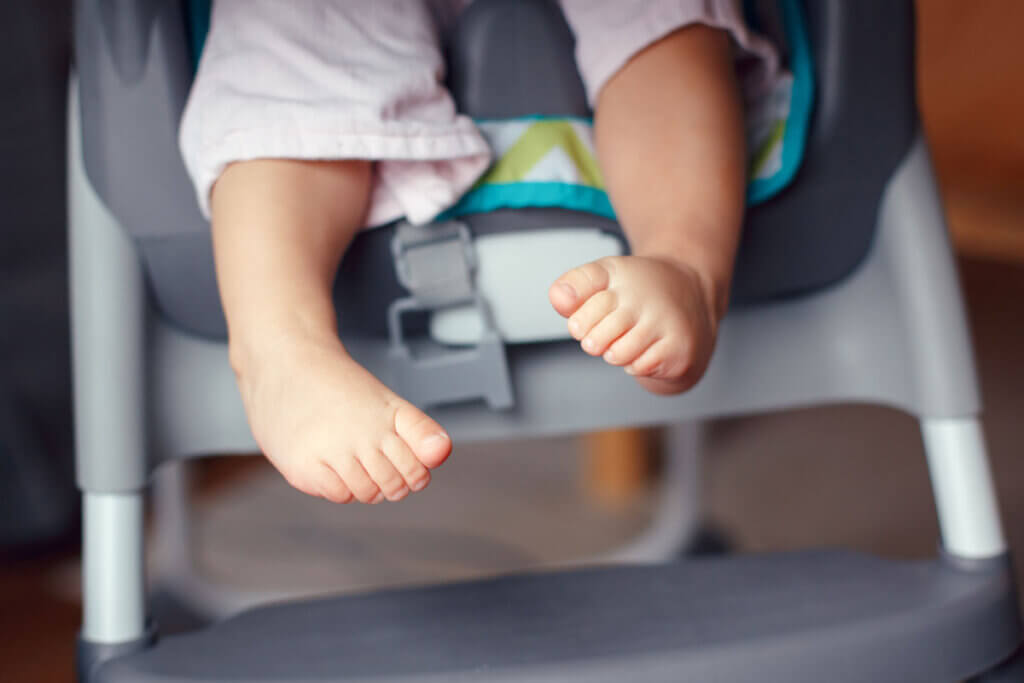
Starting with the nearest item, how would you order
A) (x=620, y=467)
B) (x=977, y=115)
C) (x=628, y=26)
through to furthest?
(x=628, y=26) → (x=620, y=467) → (x=977, y=115)

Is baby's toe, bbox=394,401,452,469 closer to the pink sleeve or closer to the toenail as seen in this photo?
the toenail

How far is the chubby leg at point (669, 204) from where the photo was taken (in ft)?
1.03

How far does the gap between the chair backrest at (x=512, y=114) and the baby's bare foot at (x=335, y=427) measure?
0.30 ft

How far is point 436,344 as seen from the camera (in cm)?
46

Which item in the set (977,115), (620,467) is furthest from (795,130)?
(977,115)

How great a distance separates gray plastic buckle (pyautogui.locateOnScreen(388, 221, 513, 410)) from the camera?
0.43 metres

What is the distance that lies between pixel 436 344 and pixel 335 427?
145 mm

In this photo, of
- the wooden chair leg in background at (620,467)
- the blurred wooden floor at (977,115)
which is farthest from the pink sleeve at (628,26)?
the blurred wooden floor at (977,115)

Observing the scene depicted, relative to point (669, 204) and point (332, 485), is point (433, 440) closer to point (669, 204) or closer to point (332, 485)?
point (332, 485)

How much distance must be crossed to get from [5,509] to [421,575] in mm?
357

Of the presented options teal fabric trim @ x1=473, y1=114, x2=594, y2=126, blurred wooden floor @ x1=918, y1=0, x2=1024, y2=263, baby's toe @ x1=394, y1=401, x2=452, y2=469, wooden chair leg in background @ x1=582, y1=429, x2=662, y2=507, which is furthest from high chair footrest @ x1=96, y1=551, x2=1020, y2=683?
blurred wooden floor @ x1=918, y1=0, x2=1024, y2=263

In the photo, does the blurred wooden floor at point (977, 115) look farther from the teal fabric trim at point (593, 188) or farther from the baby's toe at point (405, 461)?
the baby's toe at point (405, 461)

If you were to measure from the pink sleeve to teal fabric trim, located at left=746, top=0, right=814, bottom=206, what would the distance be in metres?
0.02

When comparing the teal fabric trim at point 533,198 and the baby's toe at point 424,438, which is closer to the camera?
the baby's toe at point 424,438
